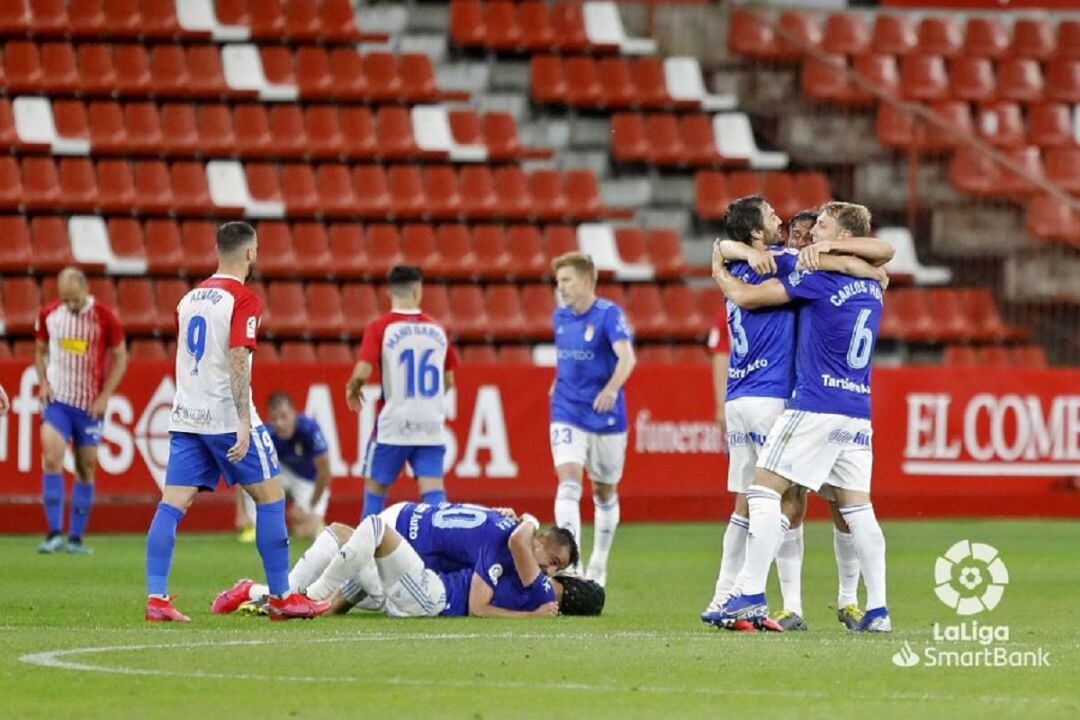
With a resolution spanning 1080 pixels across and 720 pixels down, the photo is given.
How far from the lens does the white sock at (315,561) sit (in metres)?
10.9

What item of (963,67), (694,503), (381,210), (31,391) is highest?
(963,67)

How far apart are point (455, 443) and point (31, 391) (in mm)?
3747

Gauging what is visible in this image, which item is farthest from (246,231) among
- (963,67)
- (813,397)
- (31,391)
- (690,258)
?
(963,67)

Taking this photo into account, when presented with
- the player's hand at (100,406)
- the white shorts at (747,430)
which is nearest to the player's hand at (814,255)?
the white shorts at (747,430)

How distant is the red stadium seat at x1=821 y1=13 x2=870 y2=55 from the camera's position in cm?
2534

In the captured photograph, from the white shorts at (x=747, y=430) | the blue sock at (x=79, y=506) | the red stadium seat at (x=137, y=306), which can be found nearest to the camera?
the white shorts at (x=747, y=430)

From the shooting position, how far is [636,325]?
21.5 meters

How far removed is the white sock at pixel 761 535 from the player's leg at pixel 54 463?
7.58 m

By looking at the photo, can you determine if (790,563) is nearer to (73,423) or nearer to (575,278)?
(575,278)

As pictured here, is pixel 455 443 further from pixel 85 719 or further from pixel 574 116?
pixel 85 719

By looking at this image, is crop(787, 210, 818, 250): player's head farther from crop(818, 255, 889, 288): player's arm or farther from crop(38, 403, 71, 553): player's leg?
crop(38, 403, 71, 553): player's leg

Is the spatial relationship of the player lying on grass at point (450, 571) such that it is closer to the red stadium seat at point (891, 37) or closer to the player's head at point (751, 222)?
the player's head at point (751, 222)

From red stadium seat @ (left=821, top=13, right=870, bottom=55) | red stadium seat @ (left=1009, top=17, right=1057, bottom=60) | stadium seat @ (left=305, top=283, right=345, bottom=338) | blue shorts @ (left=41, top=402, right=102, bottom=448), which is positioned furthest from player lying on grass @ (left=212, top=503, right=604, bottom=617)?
red stadium seat @ (left=1009, top=17, right=1057, bottom=60)

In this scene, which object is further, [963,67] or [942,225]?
[963,67]
